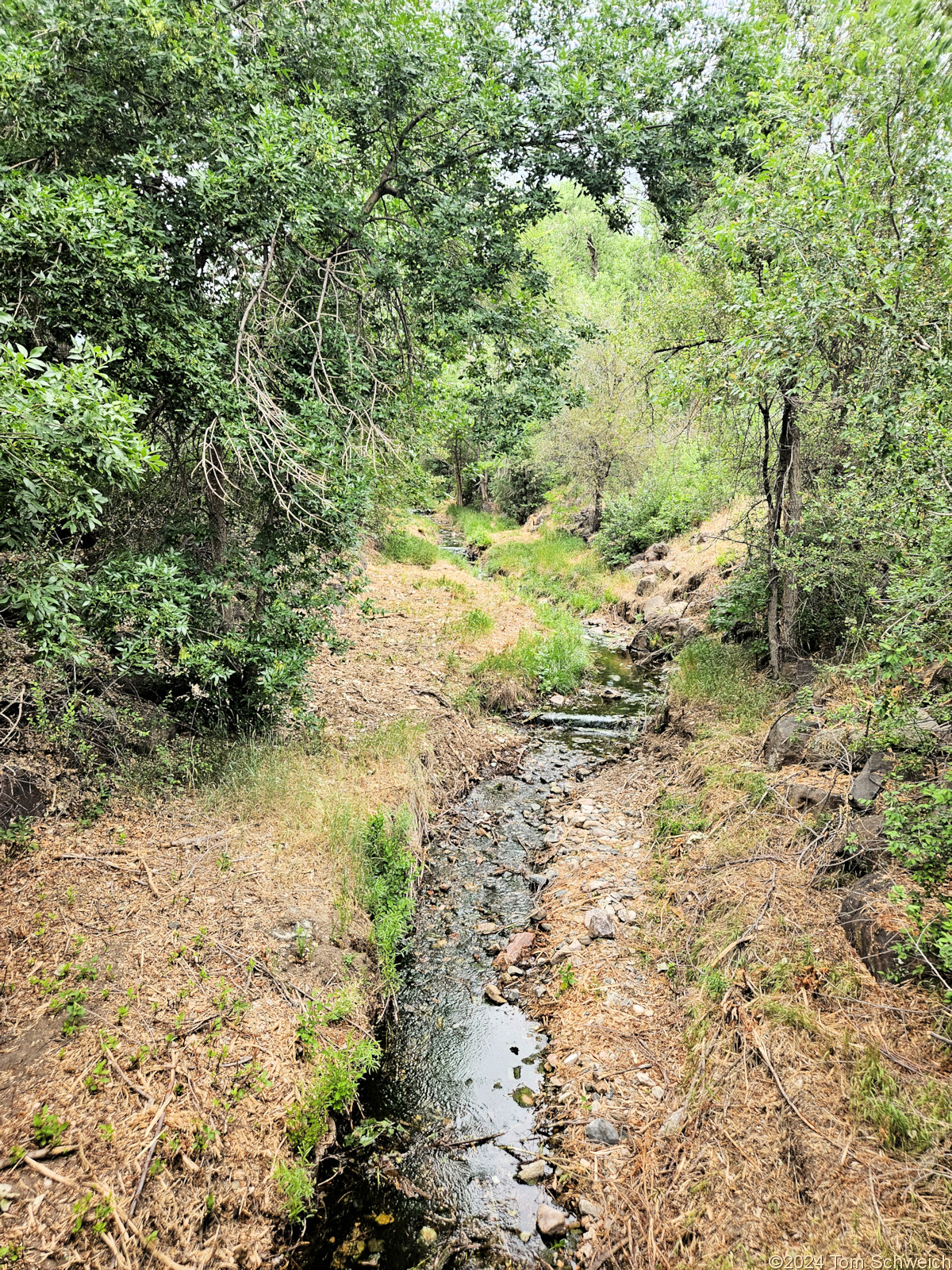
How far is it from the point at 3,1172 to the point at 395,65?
9564 mm

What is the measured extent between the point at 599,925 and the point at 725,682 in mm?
4528

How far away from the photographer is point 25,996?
3867 mm

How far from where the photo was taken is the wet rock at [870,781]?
16.0ft

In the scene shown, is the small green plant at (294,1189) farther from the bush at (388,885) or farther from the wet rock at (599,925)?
the wet rock at (599,925)

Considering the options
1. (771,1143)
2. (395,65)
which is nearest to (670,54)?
(395,65)

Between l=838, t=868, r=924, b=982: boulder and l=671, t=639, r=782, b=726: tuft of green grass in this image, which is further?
l=671, t=639, r=782, b=726: tuft of green grass

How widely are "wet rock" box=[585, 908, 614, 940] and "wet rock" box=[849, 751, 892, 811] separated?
238 centimetres

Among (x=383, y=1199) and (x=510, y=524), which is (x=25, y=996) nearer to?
(x=383, y=1199)

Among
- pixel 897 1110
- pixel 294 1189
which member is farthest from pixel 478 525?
pixel 897 1110

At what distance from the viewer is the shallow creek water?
11.7 feet

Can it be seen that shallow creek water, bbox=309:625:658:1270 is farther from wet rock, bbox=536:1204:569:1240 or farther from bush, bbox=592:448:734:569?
bush, bbox=592:448:734:569

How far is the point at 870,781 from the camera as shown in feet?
16.3

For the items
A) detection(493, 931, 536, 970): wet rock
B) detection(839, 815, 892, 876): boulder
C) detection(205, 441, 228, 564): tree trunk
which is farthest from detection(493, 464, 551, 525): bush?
detection(839, 815, 892, 876): boulder

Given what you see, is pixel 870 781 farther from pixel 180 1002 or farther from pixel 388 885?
pixel 180 1002
